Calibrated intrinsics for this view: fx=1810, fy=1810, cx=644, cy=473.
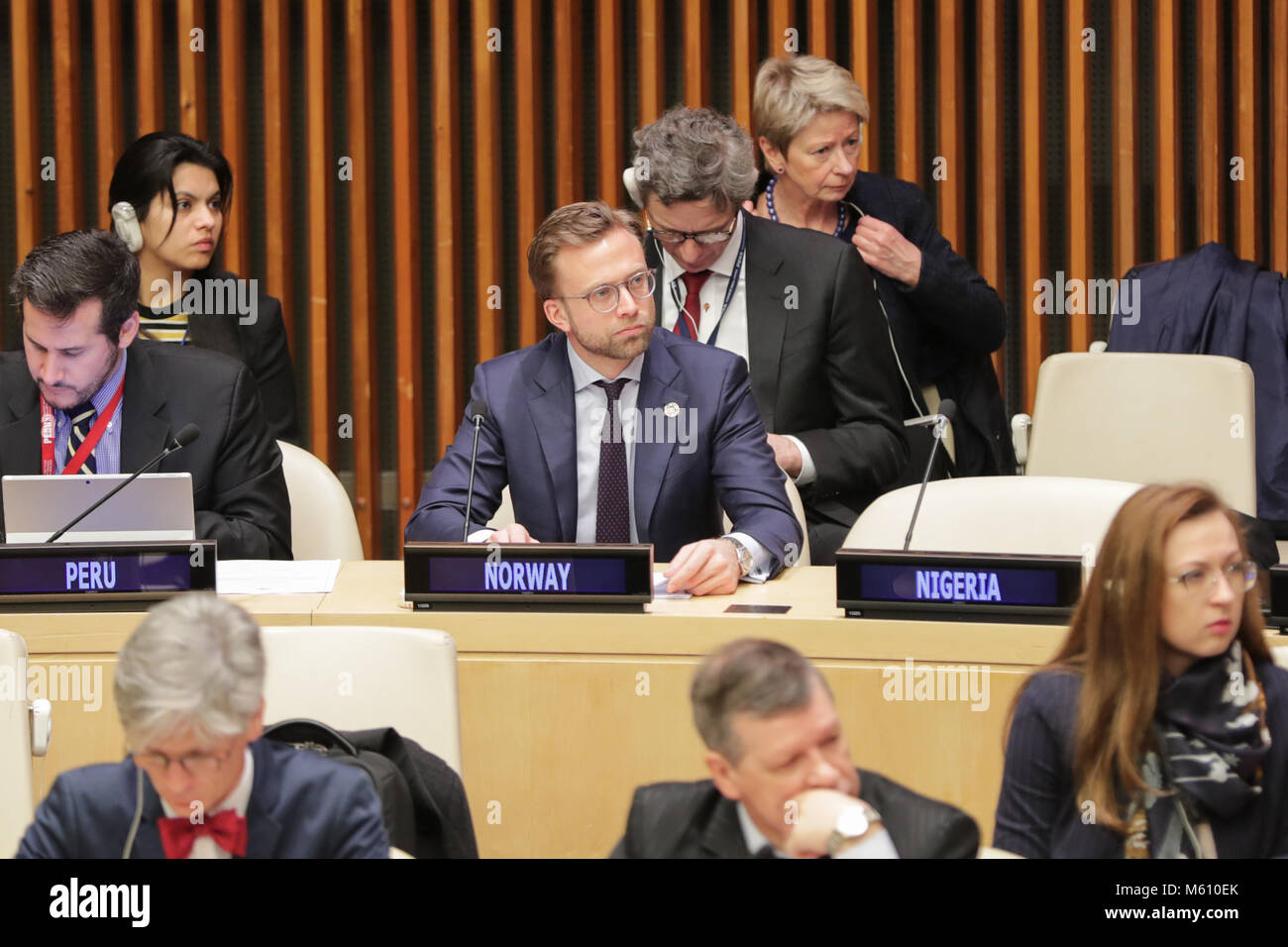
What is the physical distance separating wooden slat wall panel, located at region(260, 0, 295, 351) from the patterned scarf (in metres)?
3.69

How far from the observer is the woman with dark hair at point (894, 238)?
13.4 ft

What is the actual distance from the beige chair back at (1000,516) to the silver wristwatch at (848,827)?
5.26 feet

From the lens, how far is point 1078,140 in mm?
5172

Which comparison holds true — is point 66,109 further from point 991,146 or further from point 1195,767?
point 1195,767

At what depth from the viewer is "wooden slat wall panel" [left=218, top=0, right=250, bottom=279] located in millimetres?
5324

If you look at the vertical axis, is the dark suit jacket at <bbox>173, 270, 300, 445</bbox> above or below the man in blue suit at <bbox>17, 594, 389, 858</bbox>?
above

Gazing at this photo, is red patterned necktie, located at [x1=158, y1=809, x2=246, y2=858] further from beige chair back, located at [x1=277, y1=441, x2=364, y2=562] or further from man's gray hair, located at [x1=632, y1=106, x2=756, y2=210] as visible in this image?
man's gray hair, located at [x1=632, y1=106, x2=756, y2=210]

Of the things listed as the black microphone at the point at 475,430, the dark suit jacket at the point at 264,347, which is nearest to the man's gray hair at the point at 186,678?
the black microphone at the point at 475,430

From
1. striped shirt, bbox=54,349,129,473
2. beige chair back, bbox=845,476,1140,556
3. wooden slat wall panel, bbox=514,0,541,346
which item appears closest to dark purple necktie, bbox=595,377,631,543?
beige chair back, bbox=845,476,1140,556

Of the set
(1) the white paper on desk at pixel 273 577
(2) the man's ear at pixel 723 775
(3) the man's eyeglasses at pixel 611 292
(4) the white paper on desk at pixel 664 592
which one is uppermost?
(3) the man's eyeglasses at pixel 611 292

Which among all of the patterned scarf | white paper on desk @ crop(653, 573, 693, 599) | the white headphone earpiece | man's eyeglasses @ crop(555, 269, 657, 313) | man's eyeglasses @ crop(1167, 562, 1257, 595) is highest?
the white headphone earpiece

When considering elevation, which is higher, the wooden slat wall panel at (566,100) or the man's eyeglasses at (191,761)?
the wooden slat wall panel at (566,100)

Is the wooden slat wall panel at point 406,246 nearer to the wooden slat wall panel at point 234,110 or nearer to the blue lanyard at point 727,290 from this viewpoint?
the wooden slat wall panel at point 234,110
